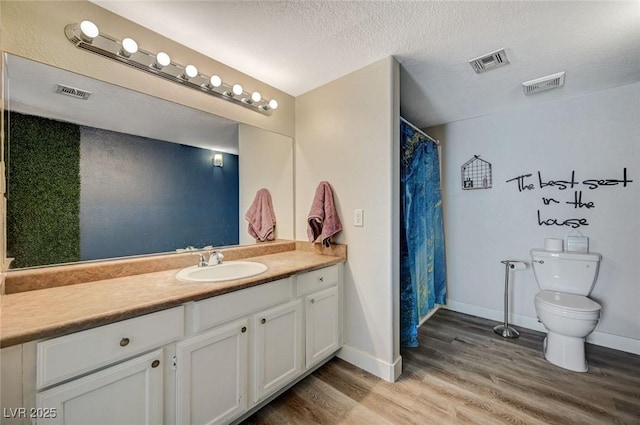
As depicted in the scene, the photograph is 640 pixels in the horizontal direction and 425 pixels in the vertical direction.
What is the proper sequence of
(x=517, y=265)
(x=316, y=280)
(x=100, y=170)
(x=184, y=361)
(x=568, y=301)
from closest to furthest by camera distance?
(x=184, y=361)
(x=100, y=170)
(x=316, y=280)
(x=568, y=301)
(x=517, y=265)

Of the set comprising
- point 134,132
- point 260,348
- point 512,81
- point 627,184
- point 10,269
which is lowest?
point 260,348

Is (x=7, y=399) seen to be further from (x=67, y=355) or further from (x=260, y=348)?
(x=260, y=348)

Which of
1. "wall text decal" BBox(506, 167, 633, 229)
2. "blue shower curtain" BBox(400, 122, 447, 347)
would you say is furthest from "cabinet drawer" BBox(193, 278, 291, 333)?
"wall text decal" BBox(506, 167, 633, 229)

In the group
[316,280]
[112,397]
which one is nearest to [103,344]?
[112,397]

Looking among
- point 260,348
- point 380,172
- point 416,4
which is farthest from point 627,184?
point 260,348

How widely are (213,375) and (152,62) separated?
1.75m

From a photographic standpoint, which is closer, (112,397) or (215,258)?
(112,397)

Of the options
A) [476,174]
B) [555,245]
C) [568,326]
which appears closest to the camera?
[568,326]

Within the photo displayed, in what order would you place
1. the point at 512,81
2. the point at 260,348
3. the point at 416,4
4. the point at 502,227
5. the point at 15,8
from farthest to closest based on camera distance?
the point at 502,227
the point at 512,81
the point at 260,348
the point at 416,4
the point at 15,8

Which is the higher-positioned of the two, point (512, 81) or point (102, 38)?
point (512, 81)

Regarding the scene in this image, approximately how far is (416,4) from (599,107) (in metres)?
2.15

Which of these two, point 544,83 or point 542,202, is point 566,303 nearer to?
point 542,202

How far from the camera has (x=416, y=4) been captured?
1314 mm

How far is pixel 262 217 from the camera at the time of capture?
2.17 meters
